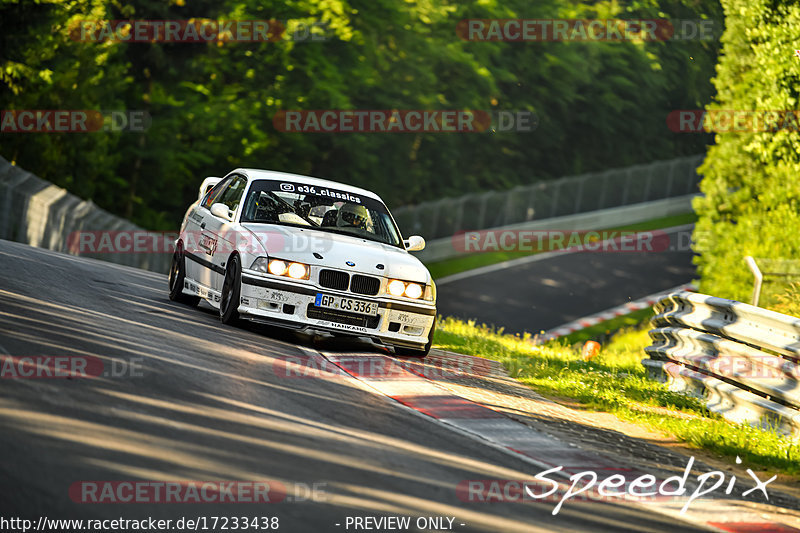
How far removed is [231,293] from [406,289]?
1739 millimetres

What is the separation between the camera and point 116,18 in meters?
40.5

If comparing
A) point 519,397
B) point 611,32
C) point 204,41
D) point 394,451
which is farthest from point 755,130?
point 611,32

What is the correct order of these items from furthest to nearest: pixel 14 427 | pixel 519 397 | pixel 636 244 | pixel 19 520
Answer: pixel 636 244 → pixel 519 397 → pixel 14 427 → pixel 19 520

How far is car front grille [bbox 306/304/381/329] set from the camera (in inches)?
408

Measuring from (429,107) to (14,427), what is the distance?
137 feet

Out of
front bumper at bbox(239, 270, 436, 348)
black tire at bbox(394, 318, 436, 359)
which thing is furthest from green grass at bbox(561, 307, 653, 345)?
front bumper at bbox(239, 270, 436, 348)

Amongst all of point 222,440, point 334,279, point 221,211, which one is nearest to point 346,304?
point 334,279

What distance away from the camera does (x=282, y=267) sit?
409 inches

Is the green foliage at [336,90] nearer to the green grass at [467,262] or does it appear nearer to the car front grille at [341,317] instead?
the green grass at [467,262]

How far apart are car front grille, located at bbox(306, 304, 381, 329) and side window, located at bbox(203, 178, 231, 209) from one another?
2.98 m

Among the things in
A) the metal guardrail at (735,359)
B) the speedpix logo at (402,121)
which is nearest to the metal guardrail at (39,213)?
the metal guardrail at (735,359)

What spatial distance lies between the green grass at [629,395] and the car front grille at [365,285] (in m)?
1.88

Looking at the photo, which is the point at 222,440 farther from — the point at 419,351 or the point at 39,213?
the point at 39,213

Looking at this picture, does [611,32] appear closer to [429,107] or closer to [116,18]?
[429,107]
